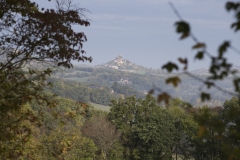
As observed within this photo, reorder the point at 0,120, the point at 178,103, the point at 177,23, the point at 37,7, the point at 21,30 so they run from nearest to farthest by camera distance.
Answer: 1. the point at 177,23
2. the point at 0,120
3. the point at 21,30
4. the point at 37,7
5. the point at 178,103

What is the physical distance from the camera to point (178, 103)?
137 feet

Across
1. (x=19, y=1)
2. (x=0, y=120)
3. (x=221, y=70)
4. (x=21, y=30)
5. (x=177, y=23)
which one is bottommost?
(x=0, y=120)

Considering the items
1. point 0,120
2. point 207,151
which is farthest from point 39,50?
point 207,151

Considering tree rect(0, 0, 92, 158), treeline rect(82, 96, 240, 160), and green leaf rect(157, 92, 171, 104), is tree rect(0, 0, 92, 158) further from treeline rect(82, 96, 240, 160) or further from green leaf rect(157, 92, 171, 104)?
treeline rect(82, 96, 240, 160)

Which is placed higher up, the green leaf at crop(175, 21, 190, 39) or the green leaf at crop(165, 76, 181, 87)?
the green leaf at crop(175, 21, 190, 39)

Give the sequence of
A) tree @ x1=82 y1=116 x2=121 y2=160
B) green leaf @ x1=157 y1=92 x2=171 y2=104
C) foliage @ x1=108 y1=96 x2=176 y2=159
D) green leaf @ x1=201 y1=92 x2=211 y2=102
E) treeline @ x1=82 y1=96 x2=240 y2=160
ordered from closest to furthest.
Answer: green leaf @ x1=157 y1=92 x2=171 y2=104
green leaf @ x1=201 y1=92 x2=211 y2=102
treeline @ x1=82 y1=96 x2=240 y2=160
foliage @ x1=108 y1=96 x2=176 y2=159
tree @ x1=82 y1=116 x2=121 y2=160

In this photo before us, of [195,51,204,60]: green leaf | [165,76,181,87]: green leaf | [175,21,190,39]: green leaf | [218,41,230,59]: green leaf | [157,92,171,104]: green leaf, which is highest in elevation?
[175,21,190,39]: green leaf

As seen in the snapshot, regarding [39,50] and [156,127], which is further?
[156,127]

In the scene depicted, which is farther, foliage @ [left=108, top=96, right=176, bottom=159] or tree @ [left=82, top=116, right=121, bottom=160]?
tree @ [left=82, top=116, right=121, bottom=160]

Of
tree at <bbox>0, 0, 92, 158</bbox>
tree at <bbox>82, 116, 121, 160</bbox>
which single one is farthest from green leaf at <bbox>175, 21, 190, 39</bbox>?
tree at <bbox>82, 116, 121, 160</bbox>

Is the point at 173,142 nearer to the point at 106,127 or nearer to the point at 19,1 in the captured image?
the point at 106,127

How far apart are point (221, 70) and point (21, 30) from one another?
528 cm

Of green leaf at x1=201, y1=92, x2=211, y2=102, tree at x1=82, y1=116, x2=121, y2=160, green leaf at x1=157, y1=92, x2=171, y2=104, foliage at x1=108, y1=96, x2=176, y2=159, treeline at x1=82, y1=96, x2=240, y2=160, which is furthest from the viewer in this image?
tree at x1=82, y1=116, x2=121, y2=160

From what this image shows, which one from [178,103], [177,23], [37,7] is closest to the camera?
[177,23]
